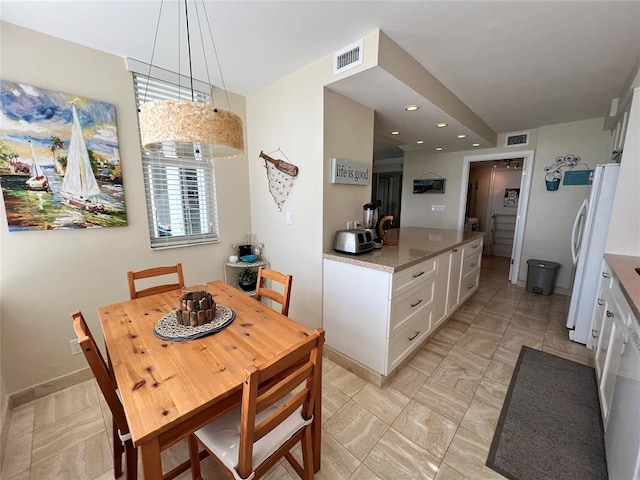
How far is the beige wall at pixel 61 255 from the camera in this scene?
1.70 metres

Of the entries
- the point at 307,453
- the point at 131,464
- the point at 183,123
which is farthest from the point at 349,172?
the point at 131,464

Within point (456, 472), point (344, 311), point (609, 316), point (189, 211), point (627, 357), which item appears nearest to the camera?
point (627, 357)

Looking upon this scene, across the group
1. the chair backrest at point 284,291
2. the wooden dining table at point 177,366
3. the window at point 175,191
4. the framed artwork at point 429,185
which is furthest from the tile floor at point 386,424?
the framed artwork at point 429,185

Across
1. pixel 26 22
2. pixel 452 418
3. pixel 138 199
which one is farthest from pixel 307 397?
pixel 26 22

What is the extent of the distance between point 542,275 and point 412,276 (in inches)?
117

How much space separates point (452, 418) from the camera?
1.69 metres

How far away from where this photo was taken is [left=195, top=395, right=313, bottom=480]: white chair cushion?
3.23 ft

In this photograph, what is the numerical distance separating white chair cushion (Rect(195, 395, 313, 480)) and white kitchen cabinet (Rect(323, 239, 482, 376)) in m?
0.93

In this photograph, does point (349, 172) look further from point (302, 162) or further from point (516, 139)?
point (516, 139)

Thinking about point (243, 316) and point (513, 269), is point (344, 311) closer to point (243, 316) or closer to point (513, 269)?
point (243, 316)

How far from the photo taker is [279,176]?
8.23ft

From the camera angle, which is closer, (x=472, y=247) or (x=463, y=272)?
(x=463, y=272)

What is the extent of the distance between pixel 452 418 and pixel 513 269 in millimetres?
3474

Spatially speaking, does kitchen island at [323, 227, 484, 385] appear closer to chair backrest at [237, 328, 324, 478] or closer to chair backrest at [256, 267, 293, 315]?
chair backrest at [256, 267, 293, 315]
